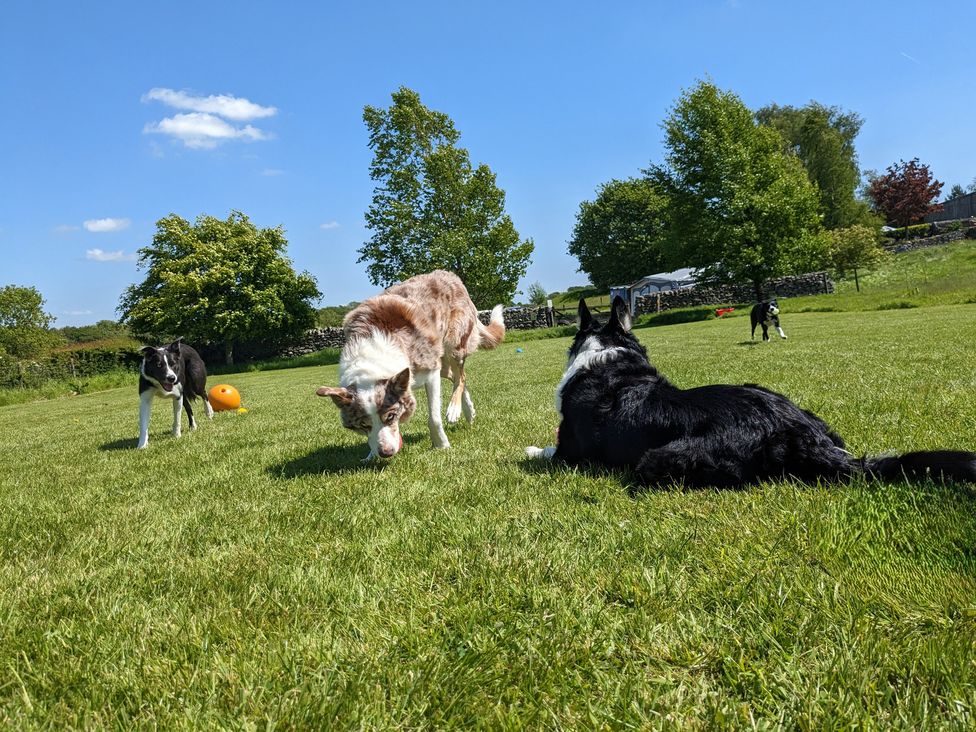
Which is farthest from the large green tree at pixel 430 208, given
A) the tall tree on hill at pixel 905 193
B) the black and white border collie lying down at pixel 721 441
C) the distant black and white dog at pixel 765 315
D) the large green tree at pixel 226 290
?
the tall tree on hill at pixel 905 193

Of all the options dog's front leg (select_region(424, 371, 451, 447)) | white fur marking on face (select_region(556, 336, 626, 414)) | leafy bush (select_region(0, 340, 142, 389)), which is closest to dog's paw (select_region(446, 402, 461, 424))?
dog's front leg (select_region(424, 371, 451, 447))

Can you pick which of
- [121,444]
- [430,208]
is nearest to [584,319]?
[121,444]

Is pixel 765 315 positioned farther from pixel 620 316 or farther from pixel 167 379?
pixel 167 379

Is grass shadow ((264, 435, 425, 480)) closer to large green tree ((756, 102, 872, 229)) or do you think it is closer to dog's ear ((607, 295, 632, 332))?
dog's ear ((607, 295, 632, 332))

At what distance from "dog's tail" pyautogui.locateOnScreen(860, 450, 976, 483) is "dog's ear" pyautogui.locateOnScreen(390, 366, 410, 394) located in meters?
3.86

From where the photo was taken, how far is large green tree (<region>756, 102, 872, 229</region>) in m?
55.3

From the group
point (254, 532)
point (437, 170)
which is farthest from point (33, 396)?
point (254, 532)

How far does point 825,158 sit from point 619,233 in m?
25.6

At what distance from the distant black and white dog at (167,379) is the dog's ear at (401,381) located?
550 centimetres

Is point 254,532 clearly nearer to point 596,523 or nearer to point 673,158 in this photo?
point 596,523

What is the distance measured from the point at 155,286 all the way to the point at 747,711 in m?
60.3

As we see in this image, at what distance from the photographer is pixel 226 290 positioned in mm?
41406

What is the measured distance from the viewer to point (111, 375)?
2925cm

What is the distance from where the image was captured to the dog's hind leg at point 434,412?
20.1ft
